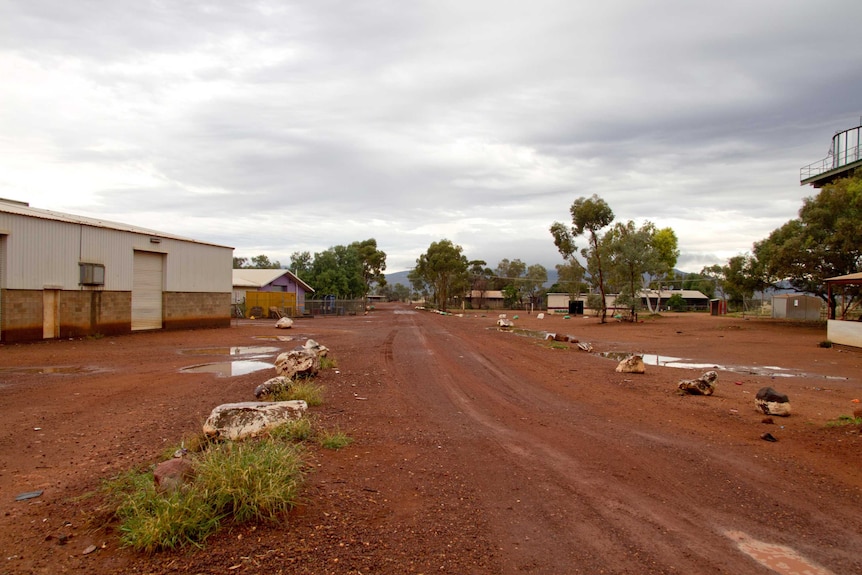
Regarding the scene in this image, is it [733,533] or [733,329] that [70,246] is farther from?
[733,329]

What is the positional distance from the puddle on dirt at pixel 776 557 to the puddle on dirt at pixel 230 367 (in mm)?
11341

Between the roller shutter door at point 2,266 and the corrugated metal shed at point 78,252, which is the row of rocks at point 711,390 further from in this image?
the corrugated metal shed at point 78,252

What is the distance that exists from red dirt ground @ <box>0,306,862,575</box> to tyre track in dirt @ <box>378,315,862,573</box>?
3 cm

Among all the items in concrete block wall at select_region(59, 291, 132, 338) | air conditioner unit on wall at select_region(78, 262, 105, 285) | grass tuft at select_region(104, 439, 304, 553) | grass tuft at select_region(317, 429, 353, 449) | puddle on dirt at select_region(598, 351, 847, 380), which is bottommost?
puddle on dirt at select_region(598, 351, 847, 380)

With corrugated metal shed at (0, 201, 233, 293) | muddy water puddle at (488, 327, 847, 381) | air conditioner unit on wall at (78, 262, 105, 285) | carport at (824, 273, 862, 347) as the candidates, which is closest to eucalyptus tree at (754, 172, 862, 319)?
carport at (824, 273, 862, 347)

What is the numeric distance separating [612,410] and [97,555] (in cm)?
800

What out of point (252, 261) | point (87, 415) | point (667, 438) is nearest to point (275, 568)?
point (667, 438)

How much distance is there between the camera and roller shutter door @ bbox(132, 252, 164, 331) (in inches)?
1035

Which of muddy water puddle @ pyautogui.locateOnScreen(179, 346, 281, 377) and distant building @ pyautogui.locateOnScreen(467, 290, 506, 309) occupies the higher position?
distant building @ pyautogui.locateOnScreen(467, 290, 506, 309)

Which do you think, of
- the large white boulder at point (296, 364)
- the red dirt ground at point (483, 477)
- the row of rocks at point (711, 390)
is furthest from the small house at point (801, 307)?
the large white boulder at point (296, 364)

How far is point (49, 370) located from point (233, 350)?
21.1 ft

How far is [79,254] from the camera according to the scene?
74.8ft

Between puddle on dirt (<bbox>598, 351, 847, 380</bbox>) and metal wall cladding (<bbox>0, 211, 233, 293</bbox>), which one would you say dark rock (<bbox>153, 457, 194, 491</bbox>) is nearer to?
puddle on dirt (<bbox>598, 351, 847, 380</bbox>)

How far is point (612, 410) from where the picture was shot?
9477 mm
